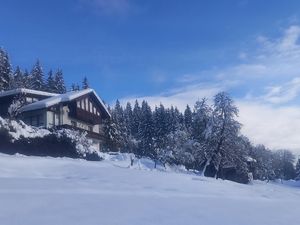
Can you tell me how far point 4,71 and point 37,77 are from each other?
1629 cm

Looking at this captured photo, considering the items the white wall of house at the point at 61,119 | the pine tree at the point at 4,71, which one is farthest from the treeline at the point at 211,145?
the pine tree at the point at 4,71

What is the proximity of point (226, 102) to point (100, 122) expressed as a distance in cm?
1906

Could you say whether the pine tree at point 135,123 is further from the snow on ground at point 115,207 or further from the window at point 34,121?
the snow on ground at point 115,207

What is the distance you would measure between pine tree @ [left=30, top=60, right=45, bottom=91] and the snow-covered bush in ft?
167

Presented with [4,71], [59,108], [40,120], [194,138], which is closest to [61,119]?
Answer: [59,108]

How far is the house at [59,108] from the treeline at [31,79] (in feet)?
59.7

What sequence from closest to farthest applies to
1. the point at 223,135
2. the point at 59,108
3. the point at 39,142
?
the point at 39,142, the point at 223,135, the point at 59,108

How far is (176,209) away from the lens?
11164 mm

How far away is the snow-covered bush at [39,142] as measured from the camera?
1114 inches

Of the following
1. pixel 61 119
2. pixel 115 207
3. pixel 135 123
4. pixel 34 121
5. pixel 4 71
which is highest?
pixel 4 71

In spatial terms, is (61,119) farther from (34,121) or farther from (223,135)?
(223,135)

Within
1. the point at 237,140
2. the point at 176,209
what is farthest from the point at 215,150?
the point at 176,209

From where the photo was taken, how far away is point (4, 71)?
6819 centimetres

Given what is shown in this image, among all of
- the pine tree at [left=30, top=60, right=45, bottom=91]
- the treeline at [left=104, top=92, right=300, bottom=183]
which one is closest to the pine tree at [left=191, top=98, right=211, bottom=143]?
the treeline at [left=104, top=92, right=300, bottom=183]
